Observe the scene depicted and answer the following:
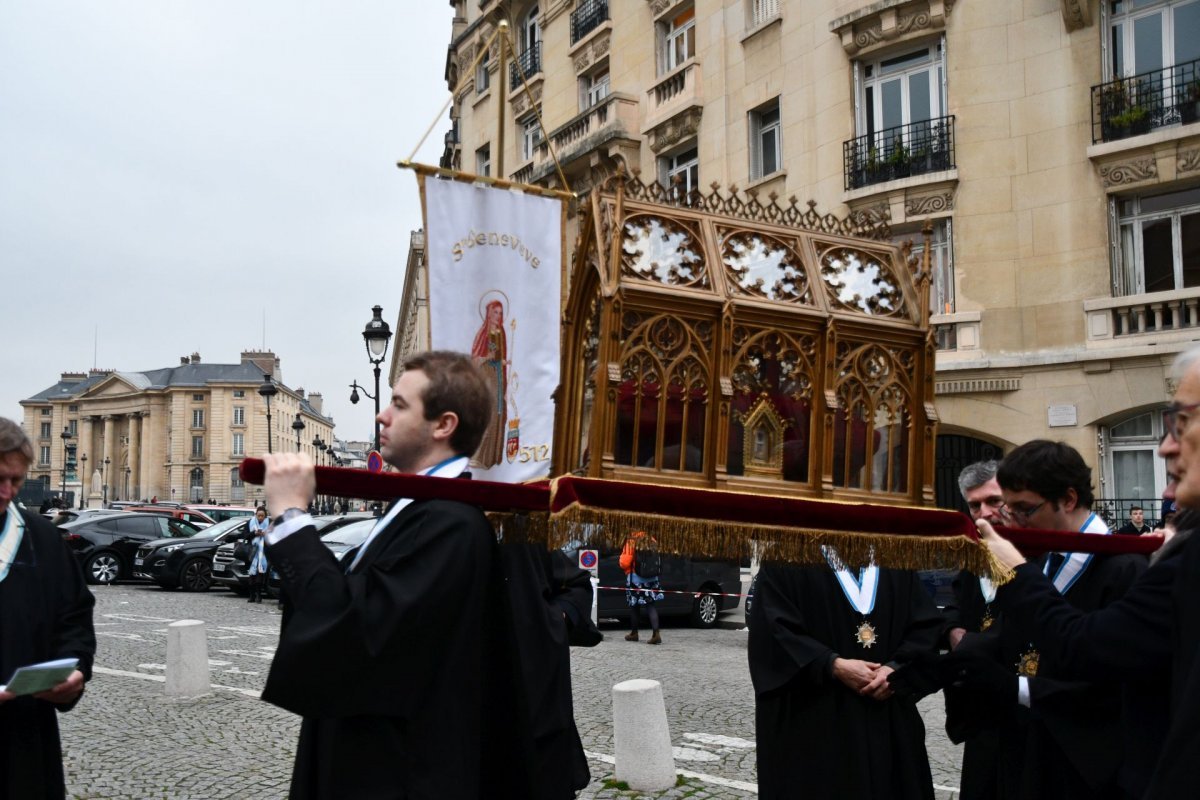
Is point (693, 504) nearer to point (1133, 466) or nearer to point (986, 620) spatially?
point (986, 620)

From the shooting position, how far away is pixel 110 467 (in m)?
142

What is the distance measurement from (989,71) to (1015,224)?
2.44 metres

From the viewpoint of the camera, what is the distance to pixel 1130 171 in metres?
15.9

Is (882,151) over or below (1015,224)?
over

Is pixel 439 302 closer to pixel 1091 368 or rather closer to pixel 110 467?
pixel 1091 368

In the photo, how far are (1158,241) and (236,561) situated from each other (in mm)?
16823

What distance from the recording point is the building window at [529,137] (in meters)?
28.6

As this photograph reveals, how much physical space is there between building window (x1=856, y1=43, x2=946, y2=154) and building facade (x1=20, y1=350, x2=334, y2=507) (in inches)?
3814

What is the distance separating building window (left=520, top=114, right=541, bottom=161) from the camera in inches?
1125

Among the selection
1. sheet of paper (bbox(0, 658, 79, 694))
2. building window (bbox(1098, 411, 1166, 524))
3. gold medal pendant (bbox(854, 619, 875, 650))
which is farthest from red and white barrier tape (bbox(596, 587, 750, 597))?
sheet of paper (bbox(0, 658, 79, 694))

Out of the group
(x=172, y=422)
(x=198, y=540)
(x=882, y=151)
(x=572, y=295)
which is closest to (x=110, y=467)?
(x=172, y=422)

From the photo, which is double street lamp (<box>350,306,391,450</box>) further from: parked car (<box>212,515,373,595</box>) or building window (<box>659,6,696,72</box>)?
building window (<box>659,6,696,72</box>)

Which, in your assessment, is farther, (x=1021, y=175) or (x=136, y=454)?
(x=136, y=454)

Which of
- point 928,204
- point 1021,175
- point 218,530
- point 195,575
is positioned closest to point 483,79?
point 218,530
